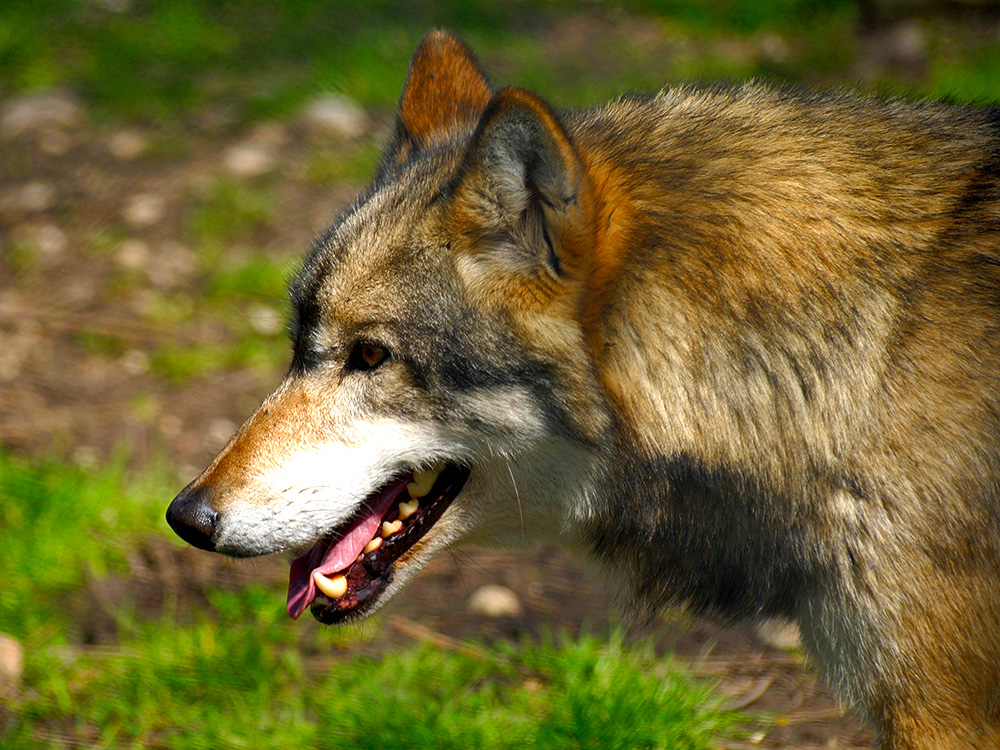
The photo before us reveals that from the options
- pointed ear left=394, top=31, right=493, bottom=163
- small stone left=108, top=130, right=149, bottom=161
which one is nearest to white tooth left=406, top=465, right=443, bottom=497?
pointed ear left=394, top=31, right=493, bottom=163

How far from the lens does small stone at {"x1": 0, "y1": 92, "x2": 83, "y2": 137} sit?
6.93m

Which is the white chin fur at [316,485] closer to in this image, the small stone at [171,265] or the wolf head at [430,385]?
the wolf head at [430,385]

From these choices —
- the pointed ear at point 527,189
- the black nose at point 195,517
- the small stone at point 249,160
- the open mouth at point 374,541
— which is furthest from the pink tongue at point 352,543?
the small stone at point 249,160

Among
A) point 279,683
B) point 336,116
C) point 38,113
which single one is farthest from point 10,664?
point 38,113

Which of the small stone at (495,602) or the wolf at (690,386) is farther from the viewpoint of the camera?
the small stone at (495,602)

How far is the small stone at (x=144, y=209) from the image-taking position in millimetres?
6191

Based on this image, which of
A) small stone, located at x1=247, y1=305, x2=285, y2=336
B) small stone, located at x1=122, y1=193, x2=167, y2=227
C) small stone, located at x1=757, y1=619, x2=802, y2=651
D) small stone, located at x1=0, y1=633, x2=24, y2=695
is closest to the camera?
small stone, located at x1=0, y1=633, x2=24, y2=695

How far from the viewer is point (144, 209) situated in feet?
20.6

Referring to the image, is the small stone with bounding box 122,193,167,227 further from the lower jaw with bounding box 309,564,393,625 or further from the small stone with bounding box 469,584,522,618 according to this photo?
the lower jaw with bounding box 309,564,393,625

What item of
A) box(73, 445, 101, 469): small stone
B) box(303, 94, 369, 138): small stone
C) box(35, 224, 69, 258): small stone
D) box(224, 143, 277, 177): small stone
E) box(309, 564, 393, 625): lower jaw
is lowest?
box(73, 445, 101, 469): small stone

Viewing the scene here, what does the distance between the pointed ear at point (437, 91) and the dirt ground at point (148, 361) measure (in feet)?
4.75

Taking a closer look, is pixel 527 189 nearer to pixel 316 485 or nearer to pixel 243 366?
pixel 316 485

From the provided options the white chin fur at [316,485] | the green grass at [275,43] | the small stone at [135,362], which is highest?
the white chin fur at [316,485]

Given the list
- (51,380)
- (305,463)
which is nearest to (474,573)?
(305,463)
